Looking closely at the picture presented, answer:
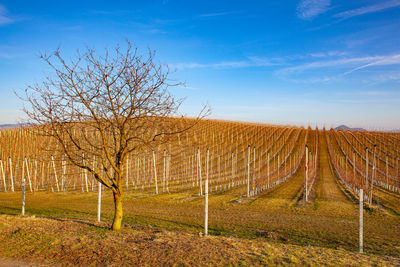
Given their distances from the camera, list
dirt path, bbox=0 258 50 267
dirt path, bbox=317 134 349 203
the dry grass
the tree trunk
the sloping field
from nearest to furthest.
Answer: dirt path, bbox=0 258 50 267 → the dry grass → the tree trunk → the sloping field → dirt path, bbox=317 134 349 203

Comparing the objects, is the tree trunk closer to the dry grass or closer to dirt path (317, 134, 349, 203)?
the dry grass

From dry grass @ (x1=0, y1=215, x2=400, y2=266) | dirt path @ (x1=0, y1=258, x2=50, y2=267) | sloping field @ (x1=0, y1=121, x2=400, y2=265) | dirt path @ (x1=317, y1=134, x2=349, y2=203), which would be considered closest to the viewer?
dirt path @ (x1=0, y1=258, x2=50, y2=267)

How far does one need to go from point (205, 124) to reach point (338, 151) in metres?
29.6

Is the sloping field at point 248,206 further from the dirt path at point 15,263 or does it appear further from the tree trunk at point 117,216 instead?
the dirt path at point 15,263

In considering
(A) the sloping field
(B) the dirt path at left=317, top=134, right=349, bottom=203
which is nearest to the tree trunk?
(A) the sloping field

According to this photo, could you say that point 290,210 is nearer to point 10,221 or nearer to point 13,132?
point 10,221

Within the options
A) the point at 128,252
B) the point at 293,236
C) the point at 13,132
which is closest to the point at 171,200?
the point at 293,236

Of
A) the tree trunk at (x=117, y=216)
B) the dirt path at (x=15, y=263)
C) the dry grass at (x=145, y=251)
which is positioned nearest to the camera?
the dirt path at (x=15, y=263)

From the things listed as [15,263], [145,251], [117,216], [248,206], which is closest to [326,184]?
[248,206]

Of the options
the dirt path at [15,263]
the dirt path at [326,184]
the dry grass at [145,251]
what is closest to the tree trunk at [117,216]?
the dry grass at [145,251]

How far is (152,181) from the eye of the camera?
3712cm

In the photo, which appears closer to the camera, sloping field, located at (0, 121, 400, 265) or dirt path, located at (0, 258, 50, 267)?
dirt path, located at (0, 258, 50, 267)

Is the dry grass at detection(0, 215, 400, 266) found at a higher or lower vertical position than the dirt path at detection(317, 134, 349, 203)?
higher

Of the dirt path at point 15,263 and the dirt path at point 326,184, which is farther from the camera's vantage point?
the dirt path at point 326,184
